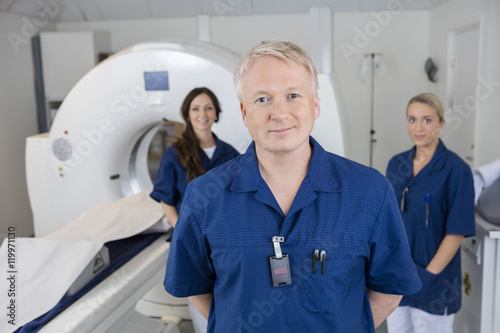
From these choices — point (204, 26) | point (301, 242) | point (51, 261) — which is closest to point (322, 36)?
point (204, 26)

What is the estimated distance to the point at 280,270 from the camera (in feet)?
2.91

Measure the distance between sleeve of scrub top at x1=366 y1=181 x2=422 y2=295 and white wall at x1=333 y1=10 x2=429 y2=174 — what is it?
145 inches

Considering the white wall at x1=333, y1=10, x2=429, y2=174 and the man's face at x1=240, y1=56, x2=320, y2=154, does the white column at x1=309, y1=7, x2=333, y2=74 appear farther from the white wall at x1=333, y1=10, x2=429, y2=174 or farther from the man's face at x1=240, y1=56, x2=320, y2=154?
the man's face at x1=240, y1=56, x2=320, y2=154

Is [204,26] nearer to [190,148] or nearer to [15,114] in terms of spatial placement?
[15,114]

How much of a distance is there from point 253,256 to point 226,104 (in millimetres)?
1319

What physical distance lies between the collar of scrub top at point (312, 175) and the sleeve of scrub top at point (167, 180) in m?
0.96

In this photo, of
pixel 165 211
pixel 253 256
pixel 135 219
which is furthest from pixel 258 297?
pixel 135 219

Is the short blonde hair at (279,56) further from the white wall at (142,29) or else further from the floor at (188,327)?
the white wall at (142,29)

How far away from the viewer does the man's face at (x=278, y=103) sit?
0.88m

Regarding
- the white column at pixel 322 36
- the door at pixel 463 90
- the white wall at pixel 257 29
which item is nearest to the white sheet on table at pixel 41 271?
the door at pixel 463 90

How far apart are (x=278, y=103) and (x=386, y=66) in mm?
3839

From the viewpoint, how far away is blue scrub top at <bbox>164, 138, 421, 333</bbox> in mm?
897

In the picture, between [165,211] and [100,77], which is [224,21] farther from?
[165,211]

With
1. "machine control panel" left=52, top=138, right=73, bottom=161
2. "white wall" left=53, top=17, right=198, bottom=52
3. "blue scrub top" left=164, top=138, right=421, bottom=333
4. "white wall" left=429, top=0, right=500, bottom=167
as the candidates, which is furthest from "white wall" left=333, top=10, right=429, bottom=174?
"blue scrub top" left=164, top=138, right=421, bottom=333
